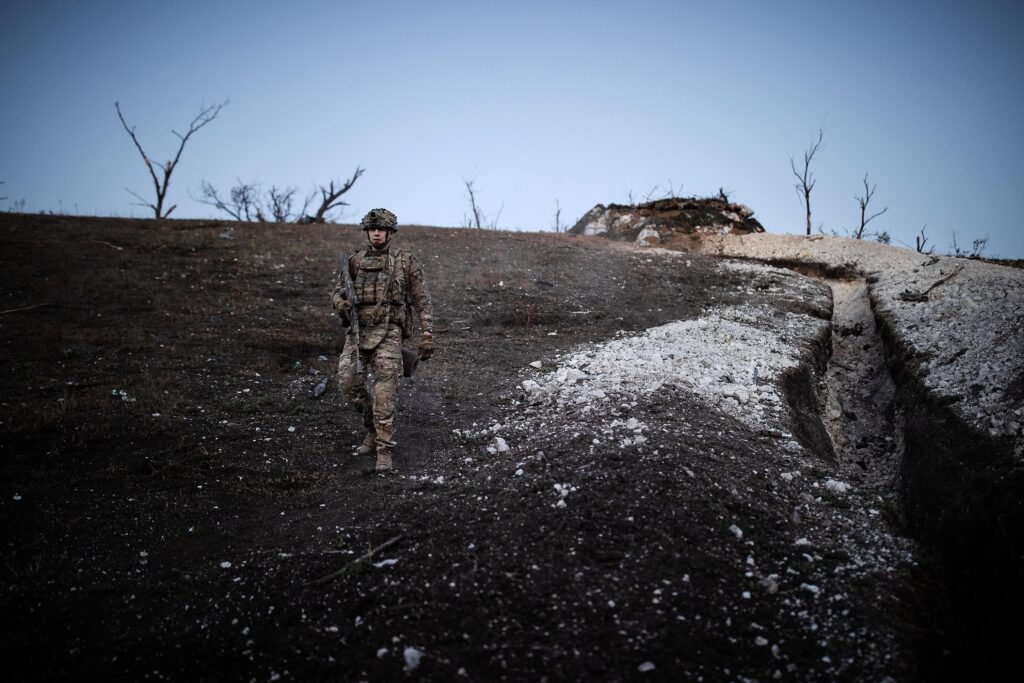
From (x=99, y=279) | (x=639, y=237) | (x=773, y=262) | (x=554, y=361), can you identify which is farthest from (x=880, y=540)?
(x=639, y=237)

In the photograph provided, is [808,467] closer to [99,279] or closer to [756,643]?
[756,643]

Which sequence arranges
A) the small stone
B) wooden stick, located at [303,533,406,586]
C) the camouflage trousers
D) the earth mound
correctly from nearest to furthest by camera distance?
the small stone, wooden stick, located at [303,533,406,586], the camouflage trousers, the earth mound

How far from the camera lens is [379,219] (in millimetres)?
4629

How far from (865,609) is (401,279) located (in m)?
3.98

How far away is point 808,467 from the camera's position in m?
3.98

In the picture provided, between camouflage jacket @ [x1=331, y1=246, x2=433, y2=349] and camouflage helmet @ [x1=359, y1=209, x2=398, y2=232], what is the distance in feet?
0.78

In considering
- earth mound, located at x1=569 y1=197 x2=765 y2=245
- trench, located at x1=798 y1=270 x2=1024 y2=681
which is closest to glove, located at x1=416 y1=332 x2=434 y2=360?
trench, located at x1=798 y1=270 x2=1024 y2=681

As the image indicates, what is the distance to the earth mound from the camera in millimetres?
16156

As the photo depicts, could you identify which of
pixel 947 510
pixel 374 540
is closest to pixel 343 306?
pixel 374 540

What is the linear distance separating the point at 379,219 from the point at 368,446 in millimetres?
2054

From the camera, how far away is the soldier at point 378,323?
4.50 metres

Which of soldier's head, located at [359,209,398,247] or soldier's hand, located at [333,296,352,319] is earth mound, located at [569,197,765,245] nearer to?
soldier's head, located at [359,209,398,247]

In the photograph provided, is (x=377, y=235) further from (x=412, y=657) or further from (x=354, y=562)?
(x=412, y=657)

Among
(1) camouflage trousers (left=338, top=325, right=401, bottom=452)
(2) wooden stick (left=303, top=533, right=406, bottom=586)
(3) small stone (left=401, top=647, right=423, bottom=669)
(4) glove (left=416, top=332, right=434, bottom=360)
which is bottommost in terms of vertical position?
(3) small stone (left=401, top=647, right=423, bottom=669)
